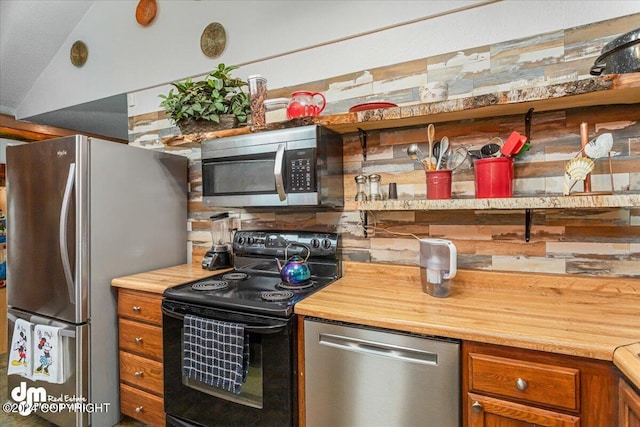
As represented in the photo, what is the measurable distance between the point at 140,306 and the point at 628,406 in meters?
2.07

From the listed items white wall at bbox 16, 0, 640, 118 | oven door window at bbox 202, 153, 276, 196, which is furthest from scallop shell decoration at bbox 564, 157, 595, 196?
oven door window at bbox 202, 153, 276, 196

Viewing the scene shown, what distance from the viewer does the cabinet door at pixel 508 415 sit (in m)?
1.00

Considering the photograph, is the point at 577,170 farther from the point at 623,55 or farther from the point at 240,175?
the point at 240,175

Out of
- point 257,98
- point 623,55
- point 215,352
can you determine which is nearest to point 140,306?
point 215,352

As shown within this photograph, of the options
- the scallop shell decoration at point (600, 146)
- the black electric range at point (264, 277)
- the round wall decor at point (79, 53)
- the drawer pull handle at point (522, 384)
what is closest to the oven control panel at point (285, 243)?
the black electric range at point (264, 277)

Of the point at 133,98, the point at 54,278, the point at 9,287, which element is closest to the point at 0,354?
the point at 9,287

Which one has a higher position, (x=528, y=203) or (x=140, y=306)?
(x=528, y=203)

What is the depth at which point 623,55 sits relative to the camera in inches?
47.6

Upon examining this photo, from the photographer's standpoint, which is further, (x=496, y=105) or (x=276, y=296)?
(x=276, y=296)

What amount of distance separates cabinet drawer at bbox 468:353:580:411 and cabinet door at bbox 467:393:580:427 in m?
0.03

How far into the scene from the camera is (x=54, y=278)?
75.8 inches

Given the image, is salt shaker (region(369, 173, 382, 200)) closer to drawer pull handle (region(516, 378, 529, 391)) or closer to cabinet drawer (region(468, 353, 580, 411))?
cabinet drawer (region(468, 353, 580, 411))

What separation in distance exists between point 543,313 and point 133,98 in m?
3.10

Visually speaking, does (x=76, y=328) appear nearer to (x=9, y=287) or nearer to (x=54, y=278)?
(x=54, y=278)
